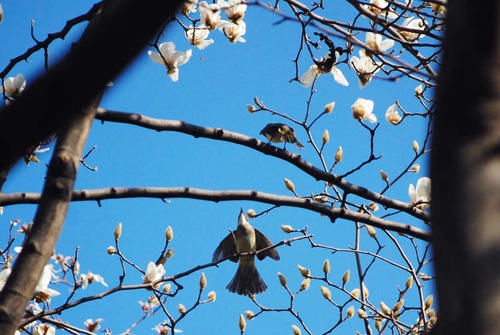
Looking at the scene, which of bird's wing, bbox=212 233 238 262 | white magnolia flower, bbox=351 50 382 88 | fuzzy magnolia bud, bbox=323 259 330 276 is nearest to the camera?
white magnolia flower, bbox=351 50 382 88

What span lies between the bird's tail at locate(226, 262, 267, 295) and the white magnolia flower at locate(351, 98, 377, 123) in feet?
6.36

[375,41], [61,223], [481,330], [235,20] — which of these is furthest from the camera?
[235,20]

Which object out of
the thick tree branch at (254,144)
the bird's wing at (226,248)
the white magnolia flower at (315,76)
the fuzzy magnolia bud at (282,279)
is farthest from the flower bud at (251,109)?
the bird's wing at (226,248)

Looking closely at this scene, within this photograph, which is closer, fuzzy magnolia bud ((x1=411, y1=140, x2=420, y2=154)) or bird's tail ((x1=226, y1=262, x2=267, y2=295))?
fuzzy magnolia bud ((x1=411, y1=140, x2=420, y2=154))

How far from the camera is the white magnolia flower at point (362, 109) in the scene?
112 inches

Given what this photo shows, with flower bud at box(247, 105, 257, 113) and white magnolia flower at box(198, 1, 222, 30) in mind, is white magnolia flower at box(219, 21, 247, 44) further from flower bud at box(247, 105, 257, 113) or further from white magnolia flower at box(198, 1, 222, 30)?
flower bud at box(247, 105, 257, 113)

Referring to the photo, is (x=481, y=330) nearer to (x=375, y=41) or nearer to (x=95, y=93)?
(x=95, y=93)

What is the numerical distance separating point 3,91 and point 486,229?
2.41 meters

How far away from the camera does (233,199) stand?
2.00m

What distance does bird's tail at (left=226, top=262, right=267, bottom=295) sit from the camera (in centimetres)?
438

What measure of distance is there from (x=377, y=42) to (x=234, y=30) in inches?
30.4

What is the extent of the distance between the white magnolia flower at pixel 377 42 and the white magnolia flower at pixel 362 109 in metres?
0.27

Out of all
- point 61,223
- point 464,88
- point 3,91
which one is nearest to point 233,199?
point 61,223

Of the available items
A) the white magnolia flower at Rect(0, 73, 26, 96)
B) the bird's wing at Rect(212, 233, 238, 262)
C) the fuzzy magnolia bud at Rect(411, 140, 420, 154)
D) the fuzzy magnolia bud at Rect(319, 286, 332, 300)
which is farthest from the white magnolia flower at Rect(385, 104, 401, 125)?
the white magnolia flower at Rect(0, 73, 26, 96)
